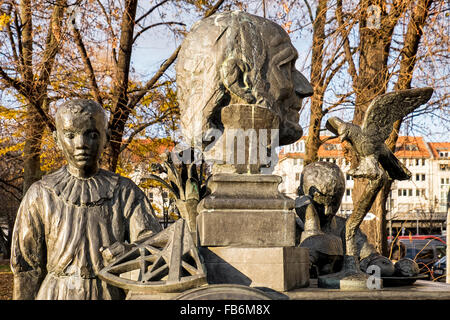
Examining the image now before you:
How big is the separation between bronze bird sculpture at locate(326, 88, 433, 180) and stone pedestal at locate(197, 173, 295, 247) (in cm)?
84

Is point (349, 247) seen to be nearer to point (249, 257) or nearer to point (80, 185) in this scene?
point (249, 257)

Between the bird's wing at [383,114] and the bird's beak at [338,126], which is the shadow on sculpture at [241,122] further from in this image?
the bird's wing at [383,114]

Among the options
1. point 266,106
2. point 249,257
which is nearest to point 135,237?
point 249,257

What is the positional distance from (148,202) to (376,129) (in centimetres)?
198

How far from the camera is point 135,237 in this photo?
3920mm

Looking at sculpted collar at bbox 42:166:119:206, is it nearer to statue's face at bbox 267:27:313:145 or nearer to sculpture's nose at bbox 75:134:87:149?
sculpture's nose at bbox 75:134:87:149

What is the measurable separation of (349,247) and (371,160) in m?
0.85

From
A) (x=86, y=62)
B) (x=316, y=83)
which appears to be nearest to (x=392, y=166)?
(x=316, y=83)

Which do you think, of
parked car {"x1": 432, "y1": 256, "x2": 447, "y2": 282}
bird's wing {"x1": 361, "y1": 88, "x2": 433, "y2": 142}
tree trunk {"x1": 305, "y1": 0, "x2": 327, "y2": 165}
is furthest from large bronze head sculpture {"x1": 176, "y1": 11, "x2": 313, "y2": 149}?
parked car {"x1": 432, "y1": 256, "x2": 447, "y2": 282}

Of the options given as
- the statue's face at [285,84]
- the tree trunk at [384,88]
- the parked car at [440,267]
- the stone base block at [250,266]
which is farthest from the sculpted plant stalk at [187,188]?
the parked car at [440,267]

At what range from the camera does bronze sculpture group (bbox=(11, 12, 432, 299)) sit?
373 centimetres

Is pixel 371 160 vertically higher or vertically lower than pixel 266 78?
lower

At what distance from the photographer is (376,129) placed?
4.68 meters

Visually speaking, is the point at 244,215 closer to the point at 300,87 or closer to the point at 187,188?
the point at 300,87
